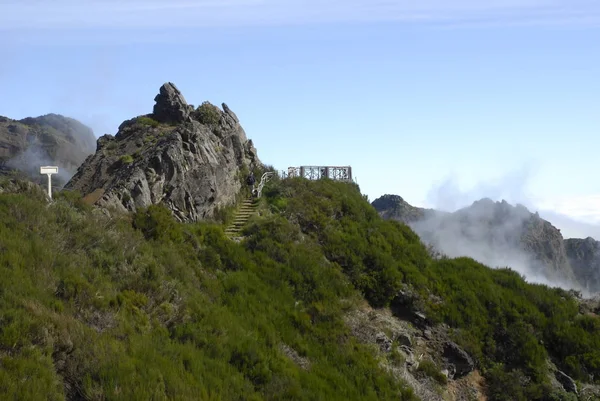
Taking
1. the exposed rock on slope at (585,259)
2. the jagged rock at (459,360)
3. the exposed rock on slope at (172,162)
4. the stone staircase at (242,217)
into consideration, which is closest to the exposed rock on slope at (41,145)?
the exposed rock on slope at (172,162)

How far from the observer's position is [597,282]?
65062 millimetres

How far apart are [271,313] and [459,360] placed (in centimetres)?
682

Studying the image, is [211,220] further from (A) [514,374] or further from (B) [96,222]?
(A) [514,374]

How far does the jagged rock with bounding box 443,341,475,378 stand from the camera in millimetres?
19406

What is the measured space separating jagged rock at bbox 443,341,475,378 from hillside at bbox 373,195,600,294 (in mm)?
41451

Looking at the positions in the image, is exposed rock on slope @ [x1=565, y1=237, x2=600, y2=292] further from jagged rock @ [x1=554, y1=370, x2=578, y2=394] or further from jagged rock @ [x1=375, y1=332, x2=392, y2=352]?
jagged rock @ [x1=375, y1=332, x2=392, y2=352]

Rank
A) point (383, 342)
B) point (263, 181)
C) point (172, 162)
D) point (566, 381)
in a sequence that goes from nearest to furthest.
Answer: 1. point (383, 342)
2. point (566, 381)
3. point (172, 162)
4. point (263, 181)

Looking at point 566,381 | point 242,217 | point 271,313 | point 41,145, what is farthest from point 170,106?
point 41,145

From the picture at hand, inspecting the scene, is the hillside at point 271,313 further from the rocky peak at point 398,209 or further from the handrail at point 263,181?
the rocky peak at point 398,209

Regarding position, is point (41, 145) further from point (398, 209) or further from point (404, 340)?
point (404, 340)

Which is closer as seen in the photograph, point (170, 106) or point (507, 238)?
point (170, 106)

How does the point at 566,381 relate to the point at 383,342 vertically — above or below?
below

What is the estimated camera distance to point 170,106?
1234 inches

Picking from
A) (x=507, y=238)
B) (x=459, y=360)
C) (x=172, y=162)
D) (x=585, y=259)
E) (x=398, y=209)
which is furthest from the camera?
(x=398, y=209)
